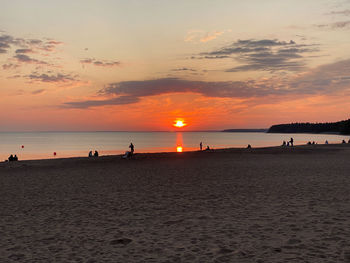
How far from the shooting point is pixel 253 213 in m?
9.86

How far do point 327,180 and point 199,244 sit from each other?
12.6 metres

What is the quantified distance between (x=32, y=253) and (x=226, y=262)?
400 centimetres

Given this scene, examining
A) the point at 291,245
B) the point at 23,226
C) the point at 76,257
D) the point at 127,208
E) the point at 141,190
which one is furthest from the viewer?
the point at 141,190

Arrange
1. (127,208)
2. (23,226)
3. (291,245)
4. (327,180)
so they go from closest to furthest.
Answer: (291,245) → (23,226) → (127,208) → (327,180)

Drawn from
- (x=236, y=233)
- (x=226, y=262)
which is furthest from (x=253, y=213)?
(x=226, y=262)

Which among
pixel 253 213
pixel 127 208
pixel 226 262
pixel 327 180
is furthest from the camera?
pixel 327 180

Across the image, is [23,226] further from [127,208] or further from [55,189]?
[55,189]

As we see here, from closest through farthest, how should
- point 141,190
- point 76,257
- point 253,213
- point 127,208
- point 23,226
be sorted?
1. point 76,257
2. point 23,226
3. point 253,213
4. point 127,208
5. point 141,190

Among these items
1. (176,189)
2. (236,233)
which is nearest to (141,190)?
(176,189)

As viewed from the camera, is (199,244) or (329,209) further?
(329,209)

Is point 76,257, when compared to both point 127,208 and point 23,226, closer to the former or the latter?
point 23,226

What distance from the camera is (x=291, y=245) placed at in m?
6.89

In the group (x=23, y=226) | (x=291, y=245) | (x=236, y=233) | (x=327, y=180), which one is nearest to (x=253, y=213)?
(x=236, y=233)

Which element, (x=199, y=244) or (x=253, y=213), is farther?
(x=253, y=213)
